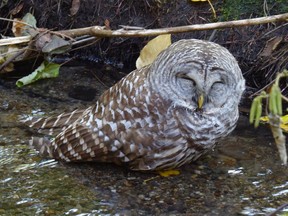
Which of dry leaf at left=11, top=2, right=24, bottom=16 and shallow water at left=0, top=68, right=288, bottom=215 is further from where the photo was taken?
dry leaf at left=11, top=2, right=24, bottom=16

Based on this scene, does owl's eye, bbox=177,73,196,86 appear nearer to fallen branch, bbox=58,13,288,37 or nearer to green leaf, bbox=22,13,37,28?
fallen branch, bbox=58,13,288,37

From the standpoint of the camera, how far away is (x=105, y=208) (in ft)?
11.9

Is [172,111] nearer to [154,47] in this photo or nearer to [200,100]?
[200,100]

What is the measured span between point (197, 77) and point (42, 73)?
2380mm

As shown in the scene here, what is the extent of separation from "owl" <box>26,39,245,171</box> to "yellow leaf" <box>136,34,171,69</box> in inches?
36.7

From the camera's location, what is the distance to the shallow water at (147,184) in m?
3.63

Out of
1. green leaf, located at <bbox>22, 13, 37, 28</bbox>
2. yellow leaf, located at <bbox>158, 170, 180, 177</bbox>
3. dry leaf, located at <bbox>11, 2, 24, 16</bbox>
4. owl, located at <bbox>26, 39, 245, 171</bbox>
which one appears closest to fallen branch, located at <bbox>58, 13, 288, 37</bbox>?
green leaf, located at <bbox>22, 13, 37, 28</bbox>

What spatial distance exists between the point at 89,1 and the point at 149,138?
2.61 meters

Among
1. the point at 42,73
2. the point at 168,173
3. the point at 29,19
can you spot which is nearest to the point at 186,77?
the point at 168,173

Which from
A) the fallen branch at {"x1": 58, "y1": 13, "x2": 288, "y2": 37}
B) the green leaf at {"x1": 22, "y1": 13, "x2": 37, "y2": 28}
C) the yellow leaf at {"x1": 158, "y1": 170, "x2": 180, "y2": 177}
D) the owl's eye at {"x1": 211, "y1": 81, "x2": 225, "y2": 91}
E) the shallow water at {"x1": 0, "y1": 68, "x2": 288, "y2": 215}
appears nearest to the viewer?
the shallow water at {"x1": 0, "y1": 68, "x2": 288, "y2": 215}

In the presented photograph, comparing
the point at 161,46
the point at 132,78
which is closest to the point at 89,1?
the point at 161,46

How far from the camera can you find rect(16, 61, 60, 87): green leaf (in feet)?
18.2

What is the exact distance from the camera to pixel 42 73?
5672 mm

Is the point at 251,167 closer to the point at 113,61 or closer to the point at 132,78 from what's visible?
the point at 132,78
